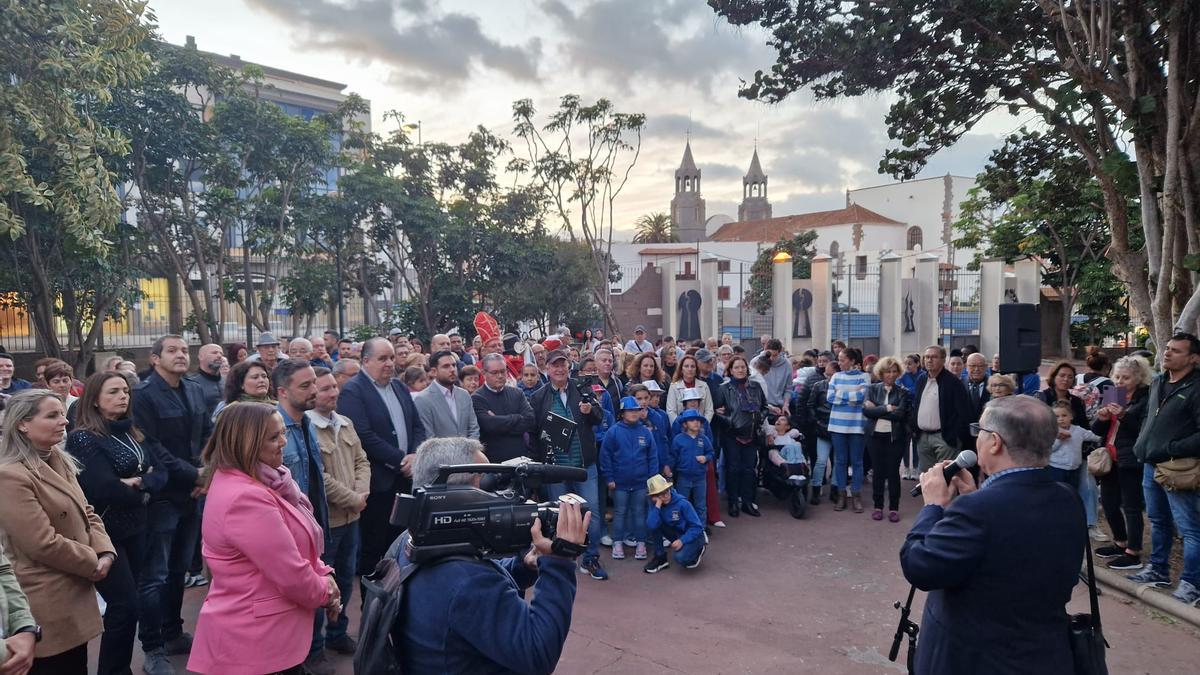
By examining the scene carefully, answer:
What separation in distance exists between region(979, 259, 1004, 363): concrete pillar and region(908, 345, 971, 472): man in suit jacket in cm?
1547

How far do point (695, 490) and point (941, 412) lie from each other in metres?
2.58

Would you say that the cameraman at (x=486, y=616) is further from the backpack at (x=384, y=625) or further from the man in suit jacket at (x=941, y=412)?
the man in suit jacket at (x=941, y=412)

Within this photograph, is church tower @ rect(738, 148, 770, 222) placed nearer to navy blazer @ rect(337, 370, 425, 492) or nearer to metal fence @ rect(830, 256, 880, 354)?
metal fence @ rect(830, 256, 880, 354)

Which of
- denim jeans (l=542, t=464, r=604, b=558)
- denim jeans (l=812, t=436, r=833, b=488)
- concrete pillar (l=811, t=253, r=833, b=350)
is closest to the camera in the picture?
denim jeans (l=542, t=464, r=604, b=558)

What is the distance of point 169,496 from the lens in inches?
174

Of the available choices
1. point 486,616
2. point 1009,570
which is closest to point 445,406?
point 486,616

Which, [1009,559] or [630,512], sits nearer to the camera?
[1009,559]

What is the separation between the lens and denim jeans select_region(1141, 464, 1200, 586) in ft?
16.6

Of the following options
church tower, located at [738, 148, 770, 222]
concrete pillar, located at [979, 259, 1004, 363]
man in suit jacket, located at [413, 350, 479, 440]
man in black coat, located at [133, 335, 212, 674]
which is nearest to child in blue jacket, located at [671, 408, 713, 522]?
man in suit jacket, located at [413, 350, 479, 440]

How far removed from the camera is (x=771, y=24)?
303 inches

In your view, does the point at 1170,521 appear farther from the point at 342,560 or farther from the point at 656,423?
the point at 342,560

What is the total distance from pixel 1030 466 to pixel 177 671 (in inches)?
183

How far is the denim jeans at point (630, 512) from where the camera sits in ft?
21.6

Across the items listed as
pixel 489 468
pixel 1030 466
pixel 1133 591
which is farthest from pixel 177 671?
pixel 1133 591
